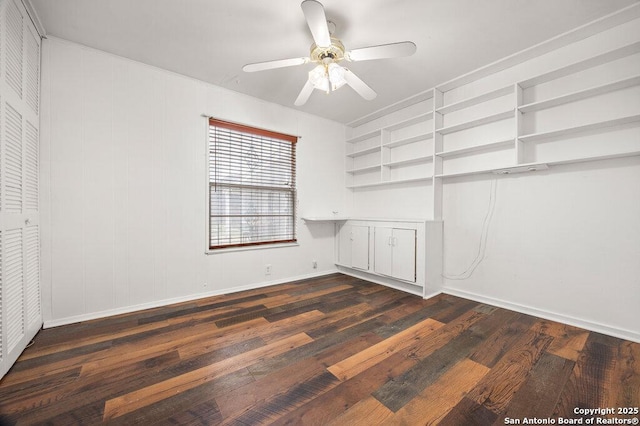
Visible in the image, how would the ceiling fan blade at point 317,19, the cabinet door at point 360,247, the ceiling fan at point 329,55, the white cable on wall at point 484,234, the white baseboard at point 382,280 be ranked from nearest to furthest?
the ceiling fan blade at point 317,19
the ceiling fan at point 329,55
the white cable on wall at point 484,234
the white baseboard at point 382,280
the cabinet door at point 360,247

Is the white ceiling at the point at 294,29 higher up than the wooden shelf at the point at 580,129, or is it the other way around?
the white ceiling at the point at 294,29

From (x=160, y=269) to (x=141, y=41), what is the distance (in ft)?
7.38

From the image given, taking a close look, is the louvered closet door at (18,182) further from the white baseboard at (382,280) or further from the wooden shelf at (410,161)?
the wooden shelf at (410,161)

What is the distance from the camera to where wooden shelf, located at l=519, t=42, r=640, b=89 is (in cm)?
214

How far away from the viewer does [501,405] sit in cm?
143

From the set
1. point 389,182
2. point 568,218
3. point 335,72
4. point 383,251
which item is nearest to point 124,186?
point 335,72

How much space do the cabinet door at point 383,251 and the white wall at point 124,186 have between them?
5.42ft

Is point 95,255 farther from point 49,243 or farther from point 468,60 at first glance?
point 468,60

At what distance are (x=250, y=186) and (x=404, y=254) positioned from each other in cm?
222

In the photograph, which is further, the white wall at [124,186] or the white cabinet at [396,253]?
the white cabinet at [396,253]

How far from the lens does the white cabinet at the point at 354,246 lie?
3900 millimetres

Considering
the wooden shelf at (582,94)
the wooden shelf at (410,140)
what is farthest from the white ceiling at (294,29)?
the wooden shelf at (410,140)

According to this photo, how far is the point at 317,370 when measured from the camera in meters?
1.73

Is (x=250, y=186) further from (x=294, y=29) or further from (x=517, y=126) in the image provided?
(x=517, y=126)
